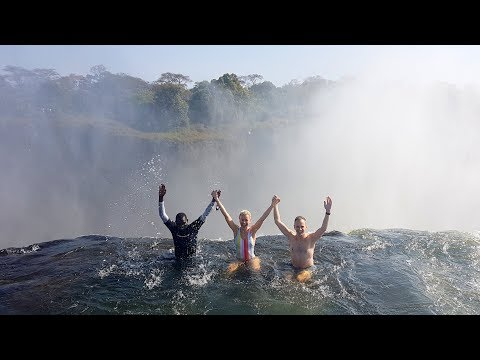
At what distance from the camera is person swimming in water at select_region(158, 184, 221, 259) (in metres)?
6.75

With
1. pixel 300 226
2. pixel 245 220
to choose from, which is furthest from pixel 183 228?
pixel 300 226

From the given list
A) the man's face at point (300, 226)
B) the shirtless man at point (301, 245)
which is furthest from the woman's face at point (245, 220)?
the man's face at point (300, 226)

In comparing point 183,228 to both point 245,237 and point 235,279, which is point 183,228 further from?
point 235,279

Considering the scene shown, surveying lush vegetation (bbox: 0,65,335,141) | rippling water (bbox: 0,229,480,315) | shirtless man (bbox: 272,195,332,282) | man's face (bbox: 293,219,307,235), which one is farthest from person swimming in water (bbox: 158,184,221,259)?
lush vegetation (bbox: 0,65,335,141)

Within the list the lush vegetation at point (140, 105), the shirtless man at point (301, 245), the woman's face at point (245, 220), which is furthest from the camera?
the lush vegetation at point (140, 105)

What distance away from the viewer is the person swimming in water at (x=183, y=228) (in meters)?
6.75

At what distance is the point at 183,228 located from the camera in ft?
22.2

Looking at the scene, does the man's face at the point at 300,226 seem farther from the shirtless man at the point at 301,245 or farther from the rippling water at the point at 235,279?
the rippling water at the point at 235,279

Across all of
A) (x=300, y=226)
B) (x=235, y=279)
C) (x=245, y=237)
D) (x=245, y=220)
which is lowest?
(x=235, y=279)

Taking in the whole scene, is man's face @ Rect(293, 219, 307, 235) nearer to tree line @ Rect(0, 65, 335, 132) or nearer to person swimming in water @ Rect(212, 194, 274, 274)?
person swimming in water @ Rect(212, 194, 274, 274)
